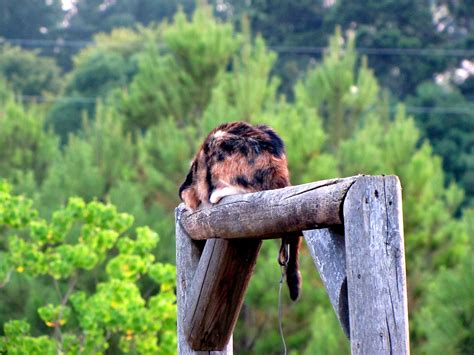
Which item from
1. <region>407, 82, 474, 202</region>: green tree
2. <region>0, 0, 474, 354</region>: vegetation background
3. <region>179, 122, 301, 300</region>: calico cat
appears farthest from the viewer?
<region>407, 82, 474, 202</region>: green tree

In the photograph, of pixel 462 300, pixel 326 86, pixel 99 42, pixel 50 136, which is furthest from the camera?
pixel 99 42

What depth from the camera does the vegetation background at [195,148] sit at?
869 cm

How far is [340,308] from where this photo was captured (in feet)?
8.79

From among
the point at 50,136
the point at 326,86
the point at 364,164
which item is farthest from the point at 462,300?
the point at 50,136

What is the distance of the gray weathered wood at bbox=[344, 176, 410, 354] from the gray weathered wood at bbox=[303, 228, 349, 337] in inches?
5.6

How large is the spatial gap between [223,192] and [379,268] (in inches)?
46.5

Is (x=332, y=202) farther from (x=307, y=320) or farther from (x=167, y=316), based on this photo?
(x=307, y=320)

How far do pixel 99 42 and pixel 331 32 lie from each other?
26.8 ft

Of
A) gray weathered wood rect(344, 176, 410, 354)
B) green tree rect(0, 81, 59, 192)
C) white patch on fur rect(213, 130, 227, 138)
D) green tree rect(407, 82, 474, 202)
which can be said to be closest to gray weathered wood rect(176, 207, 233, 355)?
white patch on fur rect(213, 130, 227, 138)

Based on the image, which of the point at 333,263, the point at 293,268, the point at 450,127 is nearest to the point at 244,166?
the point at 293,268

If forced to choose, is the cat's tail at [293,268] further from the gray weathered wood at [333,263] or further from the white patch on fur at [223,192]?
the gray weathered wood at [333,263]

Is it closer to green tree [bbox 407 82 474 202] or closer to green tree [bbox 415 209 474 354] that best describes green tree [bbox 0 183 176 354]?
green tree [bbox 415 209 474 354]

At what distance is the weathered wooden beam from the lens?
268 cm

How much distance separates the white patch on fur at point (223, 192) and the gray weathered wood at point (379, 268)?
107 cm
